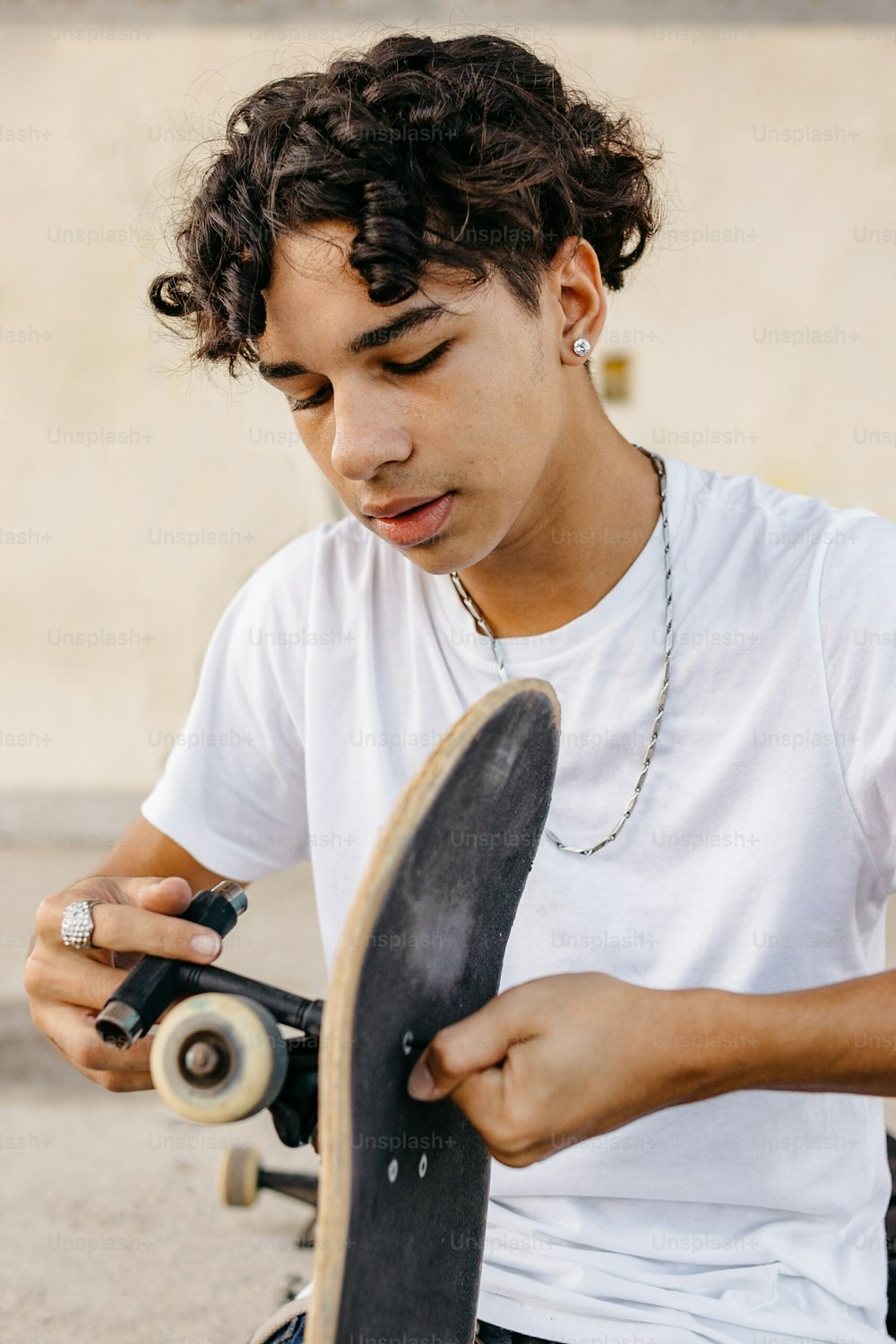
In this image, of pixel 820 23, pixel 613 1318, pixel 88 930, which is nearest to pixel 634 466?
pixel 88 930

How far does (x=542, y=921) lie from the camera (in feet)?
5.31

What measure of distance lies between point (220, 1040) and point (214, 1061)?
2cm

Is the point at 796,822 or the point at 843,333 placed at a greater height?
the point at 843,333

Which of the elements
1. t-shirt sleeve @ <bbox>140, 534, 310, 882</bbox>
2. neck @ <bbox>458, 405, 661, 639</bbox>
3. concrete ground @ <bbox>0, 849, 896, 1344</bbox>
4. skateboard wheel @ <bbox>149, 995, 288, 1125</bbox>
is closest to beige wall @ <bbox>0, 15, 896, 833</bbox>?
concrete ground @ <bbox>0, 849, 896, 1344</bbox>

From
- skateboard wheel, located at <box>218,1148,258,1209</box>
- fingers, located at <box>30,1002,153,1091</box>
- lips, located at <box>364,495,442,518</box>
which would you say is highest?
lips, located at <box>364,495,442,518</box>

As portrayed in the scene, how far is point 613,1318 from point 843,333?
484 centimetres

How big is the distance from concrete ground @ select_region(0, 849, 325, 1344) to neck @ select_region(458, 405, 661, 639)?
5.33 feet

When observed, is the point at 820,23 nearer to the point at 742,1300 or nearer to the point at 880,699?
the point at 880,699

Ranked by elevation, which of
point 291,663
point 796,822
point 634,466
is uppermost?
point 634,466

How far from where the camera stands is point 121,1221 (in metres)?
3.10

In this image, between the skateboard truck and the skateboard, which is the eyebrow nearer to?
the skateboard

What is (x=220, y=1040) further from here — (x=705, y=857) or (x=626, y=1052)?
(x=705, y=857)

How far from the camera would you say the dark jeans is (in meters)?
1.42

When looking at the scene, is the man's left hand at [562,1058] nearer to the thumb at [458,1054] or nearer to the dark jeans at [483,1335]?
the thumb at [458,1054]
